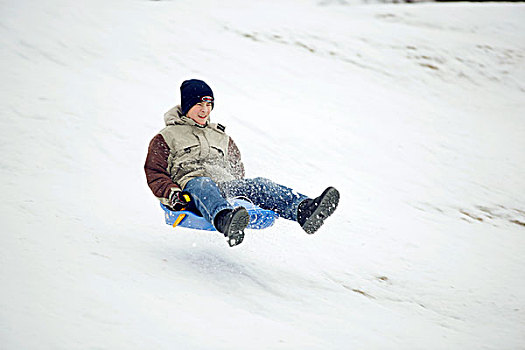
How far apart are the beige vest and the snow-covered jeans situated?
Result: 131 mm

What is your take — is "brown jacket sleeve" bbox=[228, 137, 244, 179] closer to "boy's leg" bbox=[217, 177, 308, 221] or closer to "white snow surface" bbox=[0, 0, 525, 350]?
"boy's leg" bbox=[217, 177, 308, 221]

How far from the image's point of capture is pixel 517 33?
12820mm

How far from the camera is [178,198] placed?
329 centimetres

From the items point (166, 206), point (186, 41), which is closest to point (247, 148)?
point (166, 206)

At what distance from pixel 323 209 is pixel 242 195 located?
61cm

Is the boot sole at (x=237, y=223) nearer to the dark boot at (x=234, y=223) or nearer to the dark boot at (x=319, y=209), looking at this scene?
the dark boot at (x=234, y=223)

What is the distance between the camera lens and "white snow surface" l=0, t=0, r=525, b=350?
2.79 metres

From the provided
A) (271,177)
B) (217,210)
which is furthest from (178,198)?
(271,177)

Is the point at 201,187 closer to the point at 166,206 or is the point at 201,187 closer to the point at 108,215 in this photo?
the point at 166,206

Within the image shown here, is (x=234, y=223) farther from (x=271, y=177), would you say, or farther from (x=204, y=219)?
(x=271, y=177)

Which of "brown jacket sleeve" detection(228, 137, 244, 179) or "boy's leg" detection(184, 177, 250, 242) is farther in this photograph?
"brown jacket sleeve" detection(228, 137, 244, 179)

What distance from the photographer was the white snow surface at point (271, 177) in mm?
2793

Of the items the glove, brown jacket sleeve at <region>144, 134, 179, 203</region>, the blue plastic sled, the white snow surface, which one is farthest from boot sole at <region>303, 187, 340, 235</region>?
brown jacket sleeve at <region>144, 134, 179, 203</region>

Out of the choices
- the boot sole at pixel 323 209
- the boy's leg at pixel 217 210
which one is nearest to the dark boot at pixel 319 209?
the boot sole at pixel 323 209
